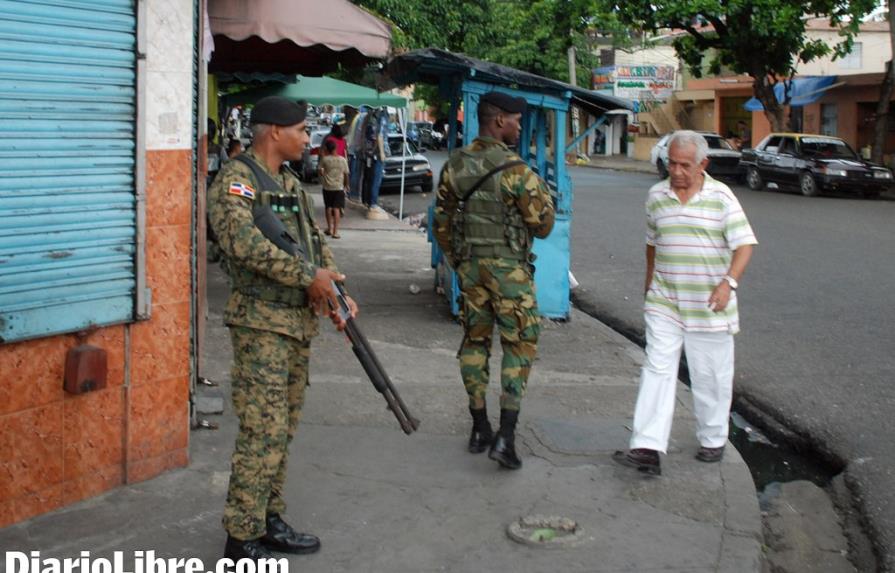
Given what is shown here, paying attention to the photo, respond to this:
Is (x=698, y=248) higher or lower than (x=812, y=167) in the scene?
lower

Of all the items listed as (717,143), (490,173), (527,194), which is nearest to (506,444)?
(527,194)

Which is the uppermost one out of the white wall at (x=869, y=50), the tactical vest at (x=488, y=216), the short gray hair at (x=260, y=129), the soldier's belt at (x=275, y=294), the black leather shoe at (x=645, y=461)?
the white wall at (x=869, y=50)

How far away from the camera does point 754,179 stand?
2762 cm

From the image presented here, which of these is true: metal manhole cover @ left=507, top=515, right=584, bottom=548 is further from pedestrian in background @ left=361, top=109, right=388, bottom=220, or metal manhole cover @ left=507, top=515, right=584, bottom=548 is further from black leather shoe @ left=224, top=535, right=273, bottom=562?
pedestrian in background @ left=361, top=109, right=388, bottom=220

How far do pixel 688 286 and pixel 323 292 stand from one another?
2136 mm

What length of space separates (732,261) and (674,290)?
31cm

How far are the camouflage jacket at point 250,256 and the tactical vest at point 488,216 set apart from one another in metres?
1.45

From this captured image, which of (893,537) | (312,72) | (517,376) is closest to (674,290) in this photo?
(517,376)

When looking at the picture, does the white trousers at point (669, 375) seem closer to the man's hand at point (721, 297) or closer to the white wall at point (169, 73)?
the man's hand at point (721, 297)

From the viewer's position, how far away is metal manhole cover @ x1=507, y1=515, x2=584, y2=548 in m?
4.38

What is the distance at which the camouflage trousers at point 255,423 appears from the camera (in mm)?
3914

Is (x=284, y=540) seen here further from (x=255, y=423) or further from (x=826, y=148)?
(x=826, y=148)

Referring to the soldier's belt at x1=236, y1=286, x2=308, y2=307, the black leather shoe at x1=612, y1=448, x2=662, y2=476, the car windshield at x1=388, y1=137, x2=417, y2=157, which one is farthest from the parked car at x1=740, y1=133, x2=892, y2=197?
the soldier's belt at x1=236, y1=286, x2=308, y2=307

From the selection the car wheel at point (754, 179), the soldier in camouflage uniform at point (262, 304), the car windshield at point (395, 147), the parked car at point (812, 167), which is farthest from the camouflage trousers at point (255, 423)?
the car wheel at point (754, 179)
